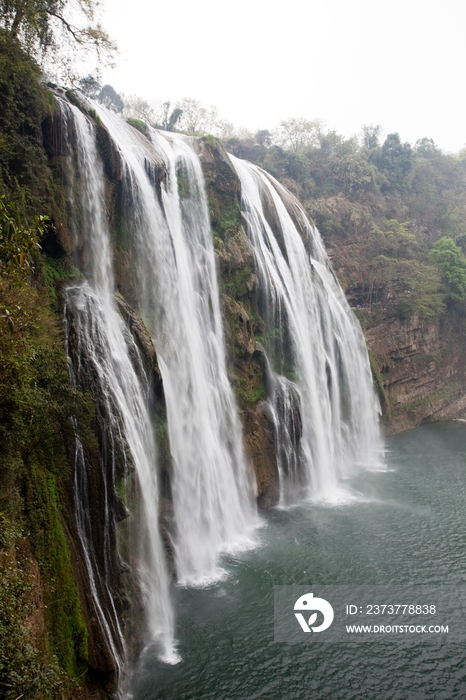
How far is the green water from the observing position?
9312mm

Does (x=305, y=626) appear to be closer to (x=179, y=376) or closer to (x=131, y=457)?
(x=131, y=457)

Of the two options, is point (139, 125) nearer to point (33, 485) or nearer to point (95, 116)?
point (95, 116)

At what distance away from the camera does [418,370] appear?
1272 inches

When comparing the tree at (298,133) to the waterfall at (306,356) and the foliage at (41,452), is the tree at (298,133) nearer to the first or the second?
the waterfall at (306,356)

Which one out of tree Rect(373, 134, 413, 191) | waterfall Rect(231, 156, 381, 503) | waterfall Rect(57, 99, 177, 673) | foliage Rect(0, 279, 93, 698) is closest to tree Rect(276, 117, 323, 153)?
tree Rect(373, 134, 413, 191)

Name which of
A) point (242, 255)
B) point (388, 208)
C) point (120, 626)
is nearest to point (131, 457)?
point (120, 626)

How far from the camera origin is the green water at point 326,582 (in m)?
9.31

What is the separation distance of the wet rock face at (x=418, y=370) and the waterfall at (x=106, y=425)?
20.5m

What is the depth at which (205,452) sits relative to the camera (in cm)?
1527

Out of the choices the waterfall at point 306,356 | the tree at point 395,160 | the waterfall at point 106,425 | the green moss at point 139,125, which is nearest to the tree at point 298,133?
the tree at point 395,160

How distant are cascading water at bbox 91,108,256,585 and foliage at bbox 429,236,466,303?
74.1 ft

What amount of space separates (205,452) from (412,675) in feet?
25.6

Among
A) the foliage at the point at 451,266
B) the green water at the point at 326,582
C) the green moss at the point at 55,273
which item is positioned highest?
the foliage at the point at 451,266

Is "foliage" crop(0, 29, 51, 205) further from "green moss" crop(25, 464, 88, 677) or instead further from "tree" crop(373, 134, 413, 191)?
"tree" crop(373, 134, 413, 191)
